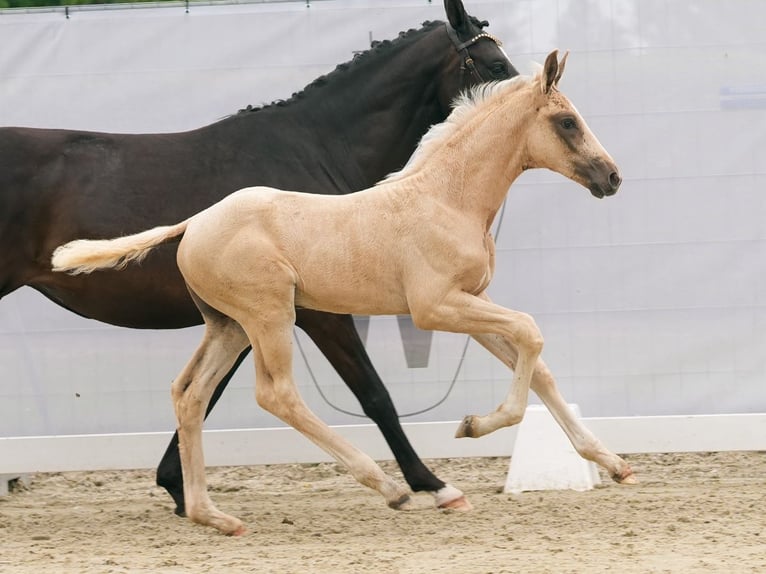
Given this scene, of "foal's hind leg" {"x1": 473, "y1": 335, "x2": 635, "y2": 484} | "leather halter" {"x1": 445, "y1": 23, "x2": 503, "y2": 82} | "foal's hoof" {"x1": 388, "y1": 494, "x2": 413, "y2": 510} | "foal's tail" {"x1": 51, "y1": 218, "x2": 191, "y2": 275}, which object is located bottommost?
"foal's hoof" {"x1": 388, "y1": 494, "x2": 413, "y2": 510}

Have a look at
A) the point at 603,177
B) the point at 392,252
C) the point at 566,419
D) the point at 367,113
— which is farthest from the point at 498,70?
the point at 566,419

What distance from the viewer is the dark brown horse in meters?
4.91

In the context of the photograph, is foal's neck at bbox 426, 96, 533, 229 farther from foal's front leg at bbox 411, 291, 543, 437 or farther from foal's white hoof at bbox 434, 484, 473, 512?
foal's white hoof at bbox 434, 484, 473, 512

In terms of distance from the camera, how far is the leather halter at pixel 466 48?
5.01 metres

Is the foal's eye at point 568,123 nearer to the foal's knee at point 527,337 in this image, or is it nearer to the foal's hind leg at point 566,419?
the foal's knee at point 527,337

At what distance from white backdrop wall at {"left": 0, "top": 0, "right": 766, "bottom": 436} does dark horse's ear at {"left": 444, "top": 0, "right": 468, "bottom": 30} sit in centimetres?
72

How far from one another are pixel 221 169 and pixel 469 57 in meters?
1.10

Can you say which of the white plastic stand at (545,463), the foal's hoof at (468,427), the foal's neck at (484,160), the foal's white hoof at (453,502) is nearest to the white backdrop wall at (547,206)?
the white plastic stand at (545,463)

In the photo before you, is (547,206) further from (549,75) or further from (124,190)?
(124,190)

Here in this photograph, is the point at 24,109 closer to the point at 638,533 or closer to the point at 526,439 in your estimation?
the point at 526,439

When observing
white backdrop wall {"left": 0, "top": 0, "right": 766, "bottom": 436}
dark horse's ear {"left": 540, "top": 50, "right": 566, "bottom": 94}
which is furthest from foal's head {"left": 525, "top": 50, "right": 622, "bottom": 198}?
white backdrop wall {"left": 0, "top": 0, "right": 766, "bottom": 436}

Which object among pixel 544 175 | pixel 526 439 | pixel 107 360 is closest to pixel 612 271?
pixel 544 175

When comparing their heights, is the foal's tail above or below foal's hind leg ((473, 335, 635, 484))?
above

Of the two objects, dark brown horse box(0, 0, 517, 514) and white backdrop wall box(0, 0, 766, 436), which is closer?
dark brown horse box(0, 0, 517, 514)
